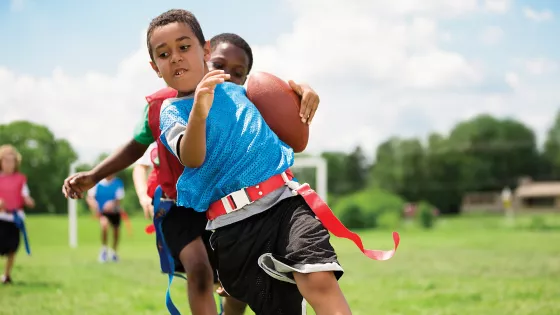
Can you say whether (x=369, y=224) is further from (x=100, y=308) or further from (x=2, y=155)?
(x=100, y=308)

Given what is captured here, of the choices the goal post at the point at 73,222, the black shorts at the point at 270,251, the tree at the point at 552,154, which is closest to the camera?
the black shorts at the point at 270,251

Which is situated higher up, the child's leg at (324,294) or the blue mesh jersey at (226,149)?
the blue mesh jersey at (226,149)

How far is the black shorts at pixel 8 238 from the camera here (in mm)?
9266

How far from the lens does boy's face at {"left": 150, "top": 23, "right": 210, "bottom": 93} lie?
115 inches

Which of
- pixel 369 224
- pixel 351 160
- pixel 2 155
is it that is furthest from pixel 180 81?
pixel 351 160

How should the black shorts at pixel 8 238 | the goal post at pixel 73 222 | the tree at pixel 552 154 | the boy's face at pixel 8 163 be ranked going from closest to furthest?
the black shorts at pixel 8 238 → the boy's face at pixel 8 163 → the goal post at pixel 73 222 → the tree at pixel 552 154

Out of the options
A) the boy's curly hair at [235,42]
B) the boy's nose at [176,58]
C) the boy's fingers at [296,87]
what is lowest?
the boy's fingers at [296,87]

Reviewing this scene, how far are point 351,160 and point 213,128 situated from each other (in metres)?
47.0

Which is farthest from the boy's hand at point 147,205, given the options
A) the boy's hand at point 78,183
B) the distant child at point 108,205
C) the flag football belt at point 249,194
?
the distant child at point 108,205

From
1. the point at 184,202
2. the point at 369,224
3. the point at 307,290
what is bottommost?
the point at 369,224

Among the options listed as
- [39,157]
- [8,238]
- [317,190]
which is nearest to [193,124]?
[8,238]

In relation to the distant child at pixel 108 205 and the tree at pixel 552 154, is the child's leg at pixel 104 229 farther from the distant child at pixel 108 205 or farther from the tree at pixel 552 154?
the tree at pixel 552 154

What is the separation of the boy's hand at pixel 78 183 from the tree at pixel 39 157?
10983 mm

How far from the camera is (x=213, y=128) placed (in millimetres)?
2912
